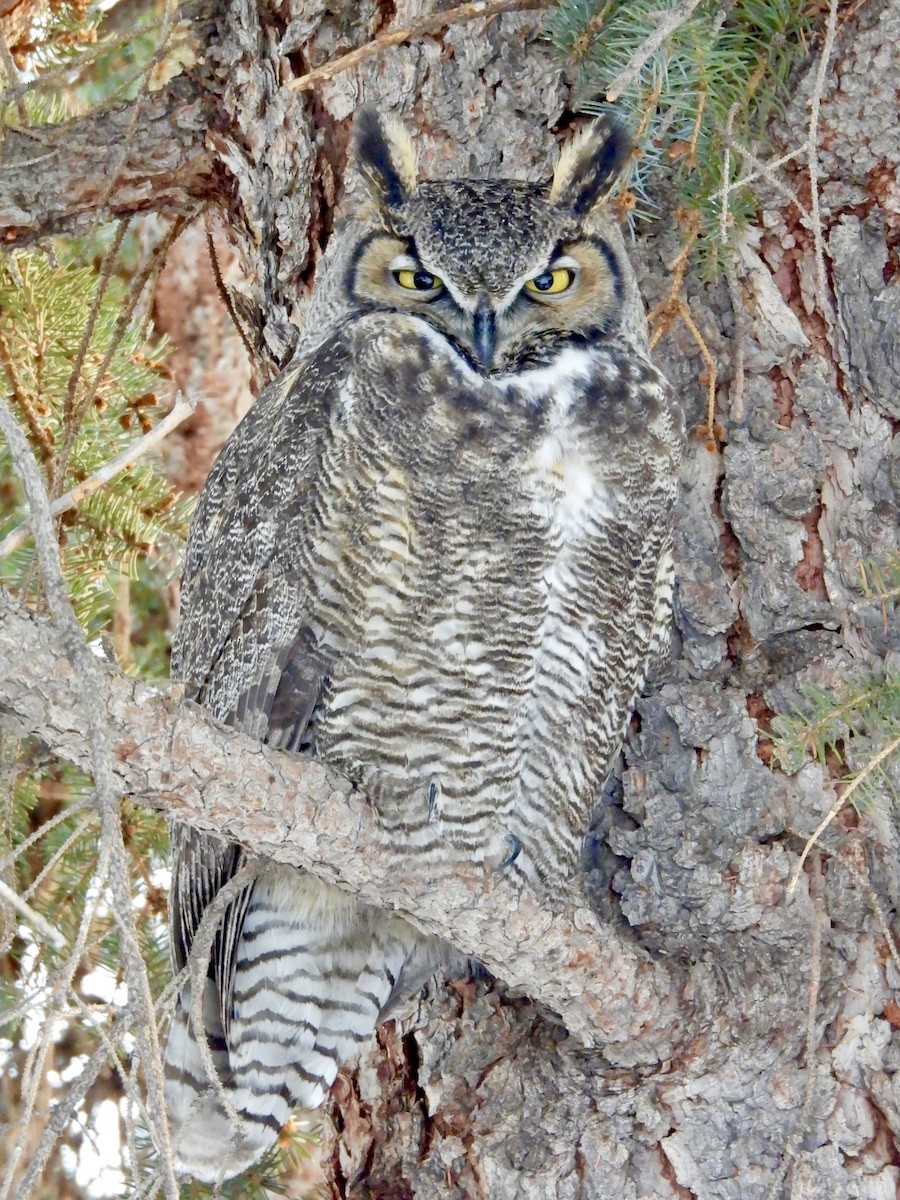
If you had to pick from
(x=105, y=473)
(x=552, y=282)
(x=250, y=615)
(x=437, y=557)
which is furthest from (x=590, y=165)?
(x=105, y=473)

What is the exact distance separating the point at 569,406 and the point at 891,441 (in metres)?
0.42

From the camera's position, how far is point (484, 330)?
4.81ft

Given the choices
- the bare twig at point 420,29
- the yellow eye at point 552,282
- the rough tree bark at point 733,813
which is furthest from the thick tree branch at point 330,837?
the bare twig at point 420,29

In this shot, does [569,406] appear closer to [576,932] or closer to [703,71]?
[703,71]

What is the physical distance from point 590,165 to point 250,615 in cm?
65

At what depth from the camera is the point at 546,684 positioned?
1.51 meters

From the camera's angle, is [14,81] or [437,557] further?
[14,81]

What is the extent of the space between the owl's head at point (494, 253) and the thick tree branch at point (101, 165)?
0.41 metres

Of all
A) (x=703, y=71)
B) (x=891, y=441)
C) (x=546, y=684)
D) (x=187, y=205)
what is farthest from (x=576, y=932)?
(x=187, y=205)

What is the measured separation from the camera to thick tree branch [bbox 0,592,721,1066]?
99cm

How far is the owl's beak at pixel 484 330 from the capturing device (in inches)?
57.5

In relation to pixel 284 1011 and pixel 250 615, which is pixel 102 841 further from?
pixel 284 1011

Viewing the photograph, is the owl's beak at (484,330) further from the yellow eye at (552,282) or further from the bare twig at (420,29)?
the bare twig at (420,29)

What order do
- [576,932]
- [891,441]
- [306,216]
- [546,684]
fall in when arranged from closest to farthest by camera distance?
[576,932], [546,684], [891,441], [306,216]
